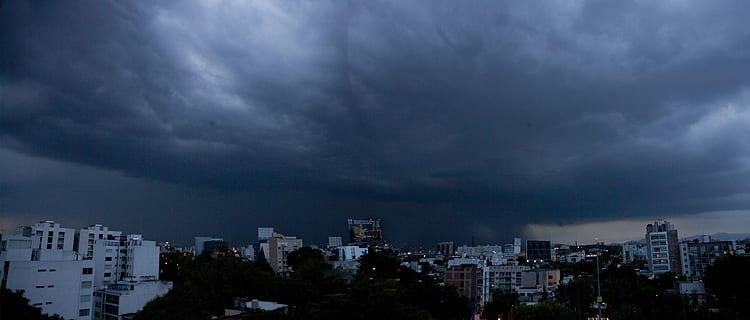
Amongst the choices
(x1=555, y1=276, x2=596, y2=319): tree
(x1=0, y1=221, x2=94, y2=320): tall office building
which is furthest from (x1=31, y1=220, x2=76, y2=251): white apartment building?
(x1=555, y1=276, x2=596, y2=319): tree

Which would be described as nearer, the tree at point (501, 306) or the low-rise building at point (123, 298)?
the low-rise building at point (123, 298)

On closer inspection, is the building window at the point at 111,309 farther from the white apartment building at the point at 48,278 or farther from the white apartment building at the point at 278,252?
the white apartment building at the point at 278,252

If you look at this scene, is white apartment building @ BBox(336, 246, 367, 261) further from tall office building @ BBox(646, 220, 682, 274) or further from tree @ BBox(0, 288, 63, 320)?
tree @ BBox(0, 288, 63, 320)

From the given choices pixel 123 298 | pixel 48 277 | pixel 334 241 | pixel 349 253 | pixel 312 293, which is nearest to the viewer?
pixel 48 277

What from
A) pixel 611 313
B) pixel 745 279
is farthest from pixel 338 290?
pixel 745 279

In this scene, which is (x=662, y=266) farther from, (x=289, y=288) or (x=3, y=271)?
(x=3, y=271)

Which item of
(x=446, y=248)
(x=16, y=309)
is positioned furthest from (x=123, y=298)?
(x=446, y=248)

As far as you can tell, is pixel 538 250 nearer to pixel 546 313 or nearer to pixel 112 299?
pixel 546 313

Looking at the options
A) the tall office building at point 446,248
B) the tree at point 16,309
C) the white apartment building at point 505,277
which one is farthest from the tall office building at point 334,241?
the tree at point 16,309
